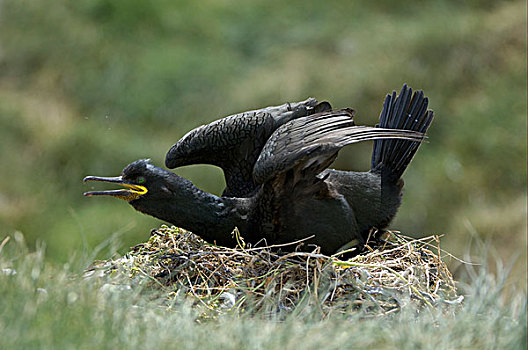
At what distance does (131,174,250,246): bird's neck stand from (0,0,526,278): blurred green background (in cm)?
254

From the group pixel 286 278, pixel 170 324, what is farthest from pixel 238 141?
pixel 170 324

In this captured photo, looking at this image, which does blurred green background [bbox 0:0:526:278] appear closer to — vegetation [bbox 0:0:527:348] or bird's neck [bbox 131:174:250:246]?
vegetation [bbox 0:0:527:348]

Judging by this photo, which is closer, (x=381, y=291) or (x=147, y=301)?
(x=147, y=301)

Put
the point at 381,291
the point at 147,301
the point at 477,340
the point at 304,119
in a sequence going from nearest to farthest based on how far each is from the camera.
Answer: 1. the point at 477,340
2. the point at 147,301
3. the point at 381,291
4. the point at 304,119

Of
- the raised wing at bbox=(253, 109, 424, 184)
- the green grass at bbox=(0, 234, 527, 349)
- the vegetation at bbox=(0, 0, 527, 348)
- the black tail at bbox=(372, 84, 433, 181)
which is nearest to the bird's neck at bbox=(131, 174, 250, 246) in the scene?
the raised wing at bbox=(253, 109, 424, 184)

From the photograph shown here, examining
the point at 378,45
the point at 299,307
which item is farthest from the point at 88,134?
the point at 299,307

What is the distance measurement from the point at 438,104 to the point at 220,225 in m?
4.18

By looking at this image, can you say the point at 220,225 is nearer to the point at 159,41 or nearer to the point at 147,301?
the point at 147,301

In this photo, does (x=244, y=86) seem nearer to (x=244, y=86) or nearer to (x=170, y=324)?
(x=244, y=86)

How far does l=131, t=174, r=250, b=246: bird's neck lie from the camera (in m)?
2.69

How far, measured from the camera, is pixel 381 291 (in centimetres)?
239

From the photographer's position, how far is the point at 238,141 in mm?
2988

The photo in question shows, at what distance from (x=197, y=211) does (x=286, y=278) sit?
479 mm

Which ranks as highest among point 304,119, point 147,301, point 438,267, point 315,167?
point 304,119
